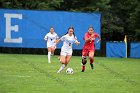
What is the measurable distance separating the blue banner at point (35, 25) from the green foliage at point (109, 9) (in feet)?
24.0

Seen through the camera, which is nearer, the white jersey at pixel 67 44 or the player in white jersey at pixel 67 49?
the player in white jersey at pixel 67 49

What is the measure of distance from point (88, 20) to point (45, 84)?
21340mm

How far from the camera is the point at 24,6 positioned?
149 ft

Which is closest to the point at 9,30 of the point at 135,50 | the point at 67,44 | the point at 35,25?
the point at 35,25

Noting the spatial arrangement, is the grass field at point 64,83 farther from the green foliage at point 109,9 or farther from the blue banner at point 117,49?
the green foliage at point 109,9

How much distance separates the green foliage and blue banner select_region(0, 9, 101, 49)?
7.33 m

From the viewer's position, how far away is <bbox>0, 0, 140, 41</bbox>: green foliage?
45562mm

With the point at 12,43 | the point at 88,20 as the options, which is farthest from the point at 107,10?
the point at 12,43

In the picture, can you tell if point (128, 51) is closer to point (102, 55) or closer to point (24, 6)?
point (102, 55)

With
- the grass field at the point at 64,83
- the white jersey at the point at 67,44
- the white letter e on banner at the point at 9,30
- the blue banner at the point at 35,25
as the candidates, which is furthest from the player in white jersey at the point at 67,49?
the white letter e on banner at the point at 9,30

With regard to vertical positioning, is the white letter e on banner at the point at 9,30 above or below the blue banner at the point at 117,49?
above

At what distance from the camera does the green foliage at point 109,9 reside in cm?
4556

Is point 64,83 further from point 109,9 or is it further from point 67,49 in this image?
point 109,9

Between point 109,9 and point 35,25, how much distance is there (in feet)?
49.0
